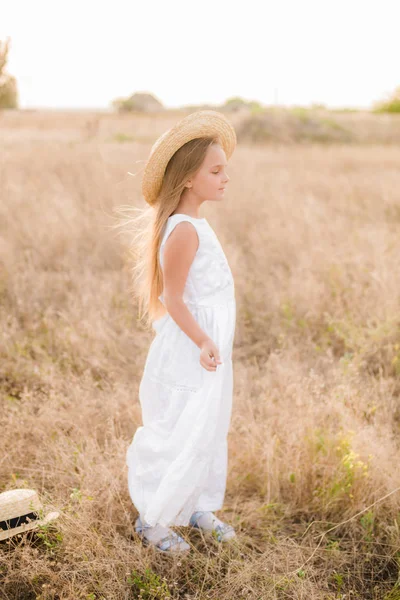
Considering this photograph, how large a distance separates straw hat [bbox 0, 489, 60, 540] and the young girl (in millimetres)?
389

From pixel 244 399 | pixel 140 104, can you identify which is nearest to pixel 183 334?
pixel 244 399

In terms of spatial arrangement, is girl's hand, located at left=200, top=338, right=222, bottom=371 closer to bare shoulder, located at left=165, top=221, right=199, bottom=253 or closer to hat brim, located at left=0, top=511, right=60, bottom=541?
bare shoulder, located at left=165, top=221, right=199, bottom=253

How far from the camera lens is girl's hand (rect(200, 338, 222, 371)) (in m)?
1.94

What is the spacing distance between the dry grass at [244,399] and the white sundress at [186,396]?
0.82ft

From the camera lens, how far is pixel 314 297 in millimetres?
4301

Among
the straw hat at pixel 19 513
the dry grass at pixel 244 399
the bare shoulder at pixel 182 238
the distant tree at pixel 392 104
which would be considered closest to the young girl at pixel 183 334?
the bare shoulder at pixel 182 238

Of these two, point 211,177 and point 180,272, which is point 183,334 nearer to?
point 180,272

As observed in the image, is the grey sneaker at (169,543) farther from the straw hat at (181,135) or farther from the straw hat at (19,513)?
the straw hat at (181,135)

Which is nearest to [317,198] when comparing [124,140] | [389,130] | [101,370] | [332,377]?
[332,377]

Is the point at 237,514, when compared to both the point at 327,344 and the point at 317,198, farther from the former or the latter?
the point at 317,198

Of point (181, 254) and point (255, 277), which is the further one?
point (255, 277)

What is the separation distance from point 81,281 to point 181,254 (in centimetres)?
293

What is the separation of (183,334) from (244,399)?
1.21 m

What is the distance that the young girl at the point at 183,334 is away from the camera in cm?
196
